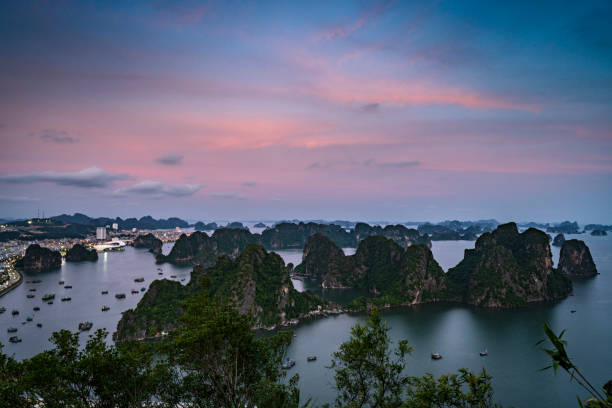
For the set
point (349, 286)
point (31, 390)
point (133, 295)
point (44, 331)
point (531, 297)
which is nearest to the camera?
point (31, 390)

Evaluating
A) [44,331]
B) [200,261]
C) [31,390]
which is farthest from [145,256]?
[31,390]

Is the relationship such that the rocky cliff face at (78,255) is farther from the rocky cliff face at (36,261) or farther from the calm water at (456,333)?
the calm water at (456,333)

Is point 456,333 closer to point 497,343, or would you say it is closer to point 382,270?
point 497,343

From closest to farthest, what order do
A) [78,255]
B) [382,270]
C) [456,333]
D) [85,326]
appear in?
[456,333]
[85,326]
[382,270]
[78,255]

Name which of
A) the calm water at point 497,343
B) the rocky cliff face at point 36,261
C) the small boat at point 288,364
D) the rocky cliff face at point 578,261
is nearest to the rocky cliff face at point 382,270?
the calm water at point 497,343

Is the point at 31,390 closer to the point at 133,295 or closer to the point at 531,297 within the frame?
the point at 133,295

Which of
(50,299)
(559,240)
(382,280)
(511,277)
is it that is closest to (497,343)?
(511,277)
